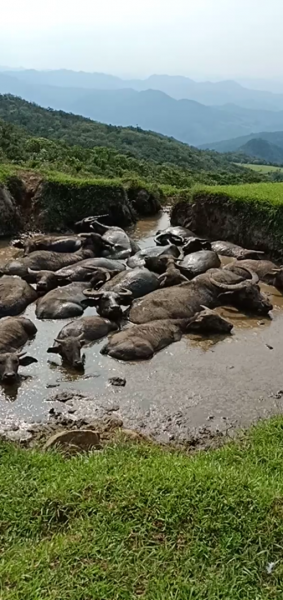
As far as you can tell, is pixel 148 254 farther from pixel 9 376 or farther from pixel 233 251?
pixel 9 376

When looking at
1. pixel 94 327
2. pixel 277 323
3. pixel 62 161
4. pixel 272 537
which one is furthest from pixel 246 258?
pixel 62 161

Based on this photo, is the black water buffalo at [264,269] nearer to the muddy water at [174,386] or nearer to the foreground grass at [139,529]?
the muddy water at [174,386]

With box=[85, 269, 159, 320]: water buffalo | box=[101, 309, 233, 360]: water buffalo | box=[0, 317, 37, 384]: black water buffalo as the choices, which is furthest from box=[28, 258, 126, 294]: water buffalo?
box=[101, 309, 233, 360]: water buffalo

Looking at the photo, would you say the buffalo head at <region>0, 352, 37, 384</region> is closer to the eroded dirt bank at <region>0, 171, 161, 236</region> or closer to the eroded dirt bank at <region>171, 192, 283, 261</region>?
the eroded dirt bank at <region>171, 192, 283, 261</region>

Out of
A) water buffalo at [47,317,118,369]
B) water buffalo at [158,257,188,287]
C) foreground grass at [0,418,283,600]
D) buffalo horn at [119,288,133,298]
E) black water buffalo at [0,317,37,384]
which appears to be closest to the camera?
foreground grass at [0,418,283,600]

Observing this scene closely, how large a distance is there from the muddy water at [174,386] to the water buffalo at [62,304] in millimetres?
253

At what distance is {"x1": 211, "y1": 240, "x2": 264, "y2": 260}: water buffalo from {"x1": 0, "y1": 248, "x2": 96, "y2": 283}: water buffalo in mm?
3320

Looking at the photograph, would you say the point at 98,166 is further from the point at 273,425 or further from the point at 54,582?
the point at 54,582

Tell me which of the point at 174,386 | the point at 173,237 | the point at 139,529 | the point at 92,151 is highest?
the point at 139,529

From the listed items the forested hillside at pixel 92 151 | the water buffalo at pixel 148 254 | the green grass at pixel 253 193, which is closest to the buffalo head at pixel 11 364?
the water buffalo at pixel 148 254

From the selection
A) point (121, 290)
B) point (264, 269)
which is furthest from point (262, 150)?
point (121, 290)

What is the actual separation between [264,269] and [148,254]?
2.41 metres

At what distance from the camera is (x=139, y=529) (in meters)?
3.98

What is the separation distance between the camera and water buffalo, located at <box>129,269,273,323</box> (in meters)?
9.20
